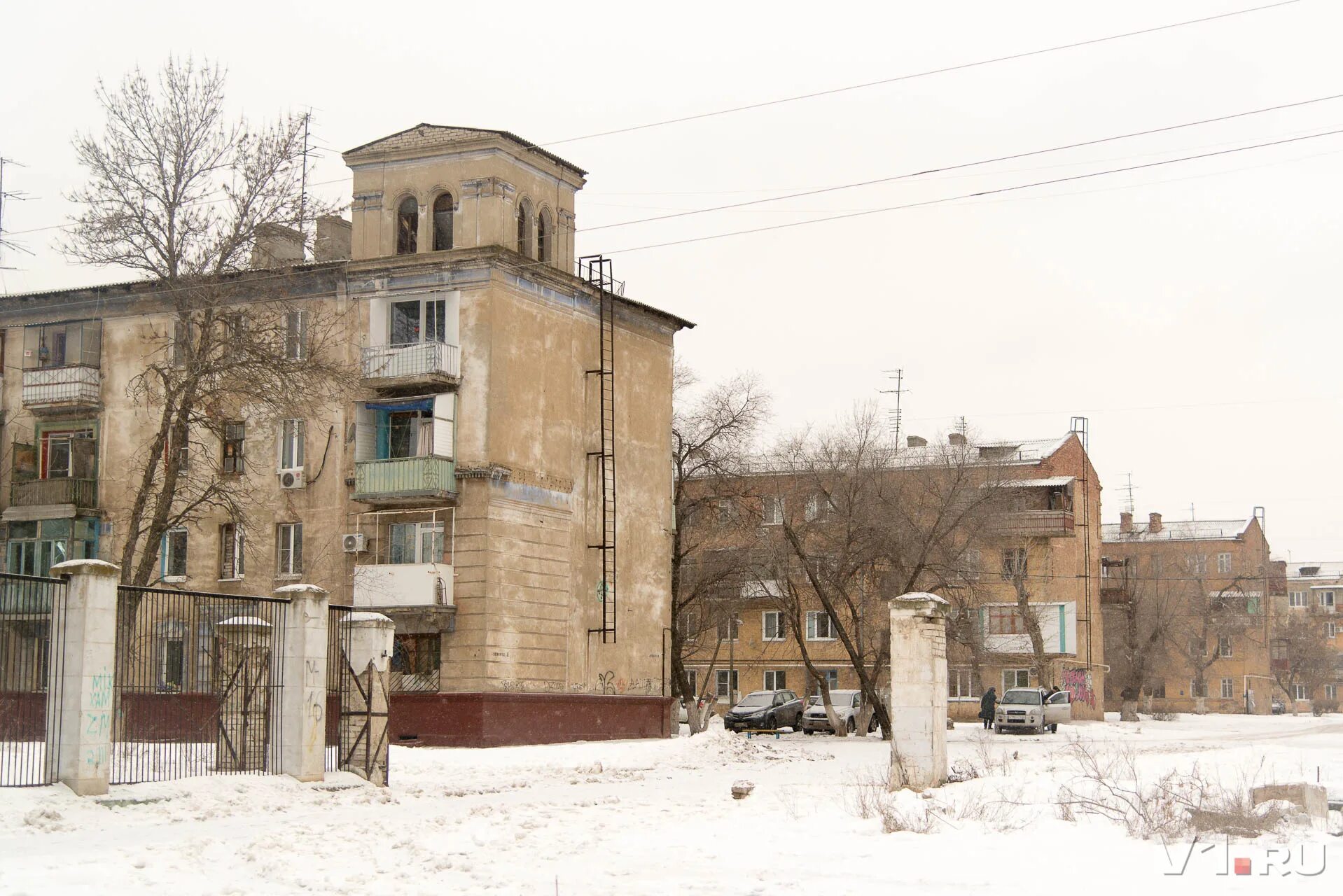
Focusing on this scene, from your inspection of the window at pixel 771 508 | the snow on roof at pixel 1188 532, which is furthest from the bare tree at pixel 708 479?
the snow on roof at pixel 1188 532

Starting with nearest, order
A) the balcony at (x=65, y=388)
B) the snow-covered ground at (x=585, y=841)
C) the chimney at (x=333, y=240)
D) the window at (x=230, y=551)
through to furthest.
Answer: the snow-covered ground at (x=585, y=841)
the window at (x=230, y=551)
the chimney at (x=333, y=240)
the balcony at (x=65, y=388)

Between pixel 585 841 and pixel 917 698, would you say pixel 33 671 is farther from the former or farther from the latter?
pixel 917 698

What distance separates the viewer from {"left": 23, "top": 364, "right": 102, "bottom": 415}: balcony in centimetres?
4225

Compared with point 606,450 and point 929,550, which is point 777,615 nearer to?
point 929,550

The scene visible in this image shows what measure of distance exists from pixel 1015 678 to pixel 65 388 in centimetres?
4621

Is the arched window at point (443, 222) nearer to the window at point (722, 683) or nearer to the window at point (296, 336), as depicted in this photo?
the window at point (296, 336)

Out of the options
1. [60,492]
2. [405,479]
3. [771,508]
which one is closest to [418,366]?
[405,479]

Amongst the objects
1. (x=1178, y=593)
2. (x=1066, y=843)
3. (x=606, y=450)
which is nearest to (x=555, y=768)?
(x=606, y=450)

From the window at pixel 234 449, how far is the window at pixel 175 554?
220 cm

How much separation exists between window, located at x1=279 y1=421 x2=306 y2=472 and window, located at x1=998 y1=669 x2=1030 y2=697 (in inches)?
1621

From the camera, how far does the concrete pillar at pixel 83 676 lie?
18438mm

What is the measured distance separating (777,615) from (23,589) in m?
56.6

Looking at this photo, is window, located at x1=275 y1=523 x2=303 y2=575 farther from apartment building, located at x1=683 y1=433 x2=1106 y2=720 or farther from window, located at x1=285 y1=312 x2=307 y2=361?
apartment building, located at x1=683 y1=433 x2=1106 y2=720

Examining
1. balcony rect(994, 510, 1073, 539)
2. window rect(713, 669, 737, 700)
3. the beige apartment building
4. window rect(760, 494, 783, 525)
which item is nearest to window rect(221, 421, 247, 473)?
the beige apartment building
